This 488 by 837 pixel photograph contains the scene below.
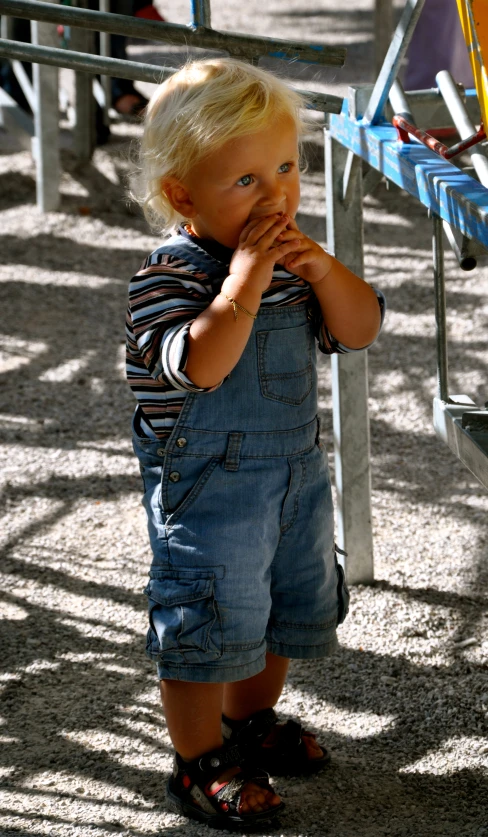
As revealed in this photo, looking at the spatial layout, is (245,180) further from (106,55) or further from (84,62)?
(106,55)

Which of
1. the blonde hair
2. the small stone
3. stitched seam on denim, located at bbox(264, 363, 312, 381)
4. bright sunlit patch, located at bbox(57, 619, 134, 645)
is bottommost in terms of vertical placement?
the small stone

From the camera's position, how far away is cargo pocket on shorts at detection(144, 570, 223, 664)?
6.30ft

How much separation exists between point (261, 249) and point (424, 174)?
0.40m

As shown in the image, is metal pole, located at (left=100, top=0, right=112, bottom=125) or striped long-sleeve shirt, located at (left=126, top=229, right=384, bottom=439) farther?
metal pole, located at (left=100, top=0, right=112, bottom=125)

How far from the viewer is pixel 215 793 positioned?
204cm

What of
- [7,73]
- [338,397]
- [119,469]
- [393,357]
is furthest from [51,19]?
[7,73]

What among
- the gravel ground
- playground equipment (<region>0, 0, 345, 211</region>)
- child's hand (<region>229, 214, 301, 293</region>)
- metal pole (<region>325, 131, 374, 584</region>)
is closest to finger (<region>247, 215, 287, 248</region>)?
child's hand (<region>229, 214, 301, 293</region>)

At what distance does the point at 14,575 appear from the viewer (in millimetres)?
3066

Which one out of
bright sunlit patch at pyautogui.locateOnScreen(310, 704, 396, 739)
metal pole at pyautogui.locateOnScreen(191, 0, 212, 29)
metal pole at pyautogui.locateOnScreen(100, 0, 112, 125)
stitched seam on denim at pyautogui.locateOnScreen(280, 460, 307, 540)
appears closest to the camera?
stitched seam on denim at pyautogui.locateOnScreen(280, 460, 307, 540)

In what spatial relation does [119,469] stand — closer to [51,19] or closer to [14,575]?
[14,575]

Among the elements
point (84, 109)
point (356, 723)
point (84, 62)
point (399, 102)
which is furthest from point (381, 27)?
point (356, 723)

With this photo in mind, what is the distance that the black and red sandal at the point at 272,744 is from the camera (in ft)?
7.34

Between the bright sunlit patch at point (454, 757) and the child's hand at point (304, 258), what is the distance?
1058 mm

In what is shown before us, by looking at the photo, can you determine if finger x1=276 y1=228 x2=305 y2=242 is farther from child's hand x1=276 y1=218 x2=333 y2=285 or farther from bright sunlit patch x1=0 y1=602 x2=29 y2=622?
bright sunlit patch x1=0 y1=602 x2=29 y2=622
